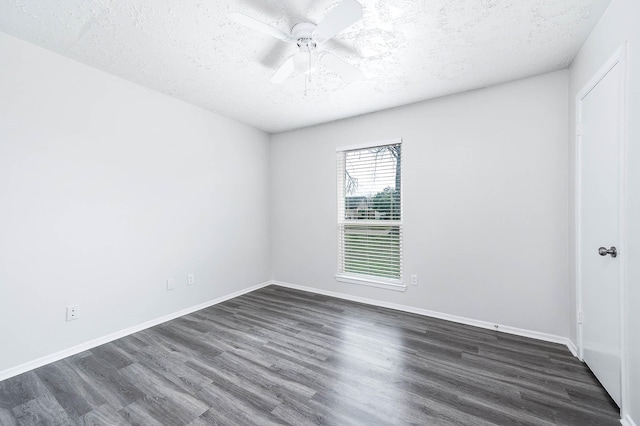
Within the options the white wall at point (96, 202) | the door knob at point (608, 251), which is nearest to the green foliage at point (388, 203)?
the door knob at point (608, 251)

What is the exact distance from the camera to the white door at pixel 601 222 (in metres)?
1.65

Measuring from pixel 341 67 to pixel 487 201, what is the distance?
2.09 metres

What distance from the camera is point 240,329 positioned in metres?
2.85

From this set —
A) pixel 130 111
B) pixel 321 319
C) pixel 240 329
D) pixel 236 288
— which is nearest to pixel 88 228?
pixel 130 111

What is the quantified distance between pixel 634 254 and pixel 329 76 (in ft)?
8.42

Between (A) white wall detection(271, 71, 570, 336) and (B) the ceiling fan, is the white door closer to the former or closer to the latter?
(A) white wall detection(271, 71, 570, 336)

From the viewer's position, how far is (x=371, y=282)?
3.61 meters

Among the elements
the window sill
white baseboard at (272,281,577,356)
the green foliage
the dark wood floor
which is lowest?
the dark wood floor

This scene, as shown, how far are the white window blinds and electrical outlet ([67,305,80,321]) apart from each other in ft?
9.67

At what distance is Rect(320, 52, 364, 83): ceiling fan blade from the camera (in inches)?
76.0

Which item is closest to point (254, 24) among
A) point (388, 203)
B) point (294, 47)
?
point (294, 47)

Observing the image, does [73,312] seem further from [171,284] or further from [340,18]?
[340,18]

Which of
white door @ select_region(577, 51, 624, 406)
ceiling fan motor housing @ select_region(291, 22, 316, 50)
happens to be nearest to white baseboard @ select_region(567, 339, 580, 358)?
white door @ select_region(577, 51, 624, 406)

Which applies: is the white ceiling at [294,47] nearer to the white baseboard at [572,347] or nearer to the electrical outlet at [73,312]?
the electrical outlet at [73,312]
